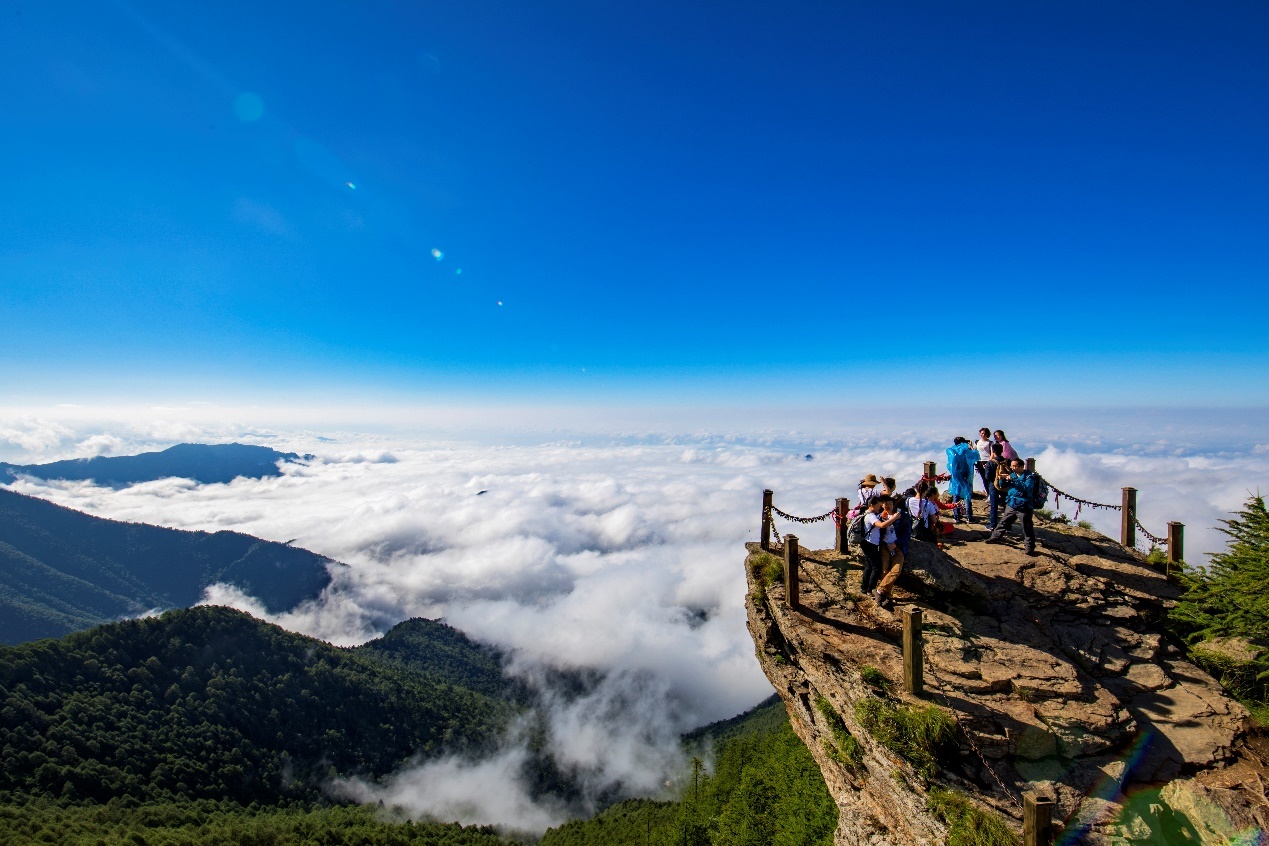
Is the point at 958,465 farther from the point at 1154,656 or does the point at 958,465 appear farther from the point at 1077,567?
the point at 1154,656

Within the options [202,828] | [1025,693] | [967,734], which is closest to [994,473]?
[1025,693]

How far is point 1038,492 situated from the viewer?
47.6ft

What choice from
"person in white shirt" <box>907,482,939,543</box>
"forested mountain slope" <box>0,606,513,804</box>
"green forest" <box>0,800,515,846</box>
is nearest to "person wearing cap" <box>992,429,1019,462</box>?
"person in white shirt" <box>907,482,939,543</box>

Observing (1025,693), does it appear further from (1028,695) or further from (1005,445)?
(1005,445)

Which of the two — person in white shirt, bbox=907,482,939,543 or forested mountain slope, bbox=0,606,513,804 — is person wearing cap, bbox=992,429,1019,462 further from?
forested mountain slope, bbox=0,606,513,804

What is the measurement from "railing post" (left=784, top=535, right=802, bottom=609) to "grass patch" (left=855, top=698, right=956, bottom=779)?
10.9 feet

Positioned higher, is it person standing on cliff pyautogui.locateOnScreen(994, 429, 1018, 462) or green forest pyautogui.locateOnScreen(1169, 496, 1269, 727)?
person standing on cliff pyautogui.locateOnScreen(994, 429, 1018, 462)

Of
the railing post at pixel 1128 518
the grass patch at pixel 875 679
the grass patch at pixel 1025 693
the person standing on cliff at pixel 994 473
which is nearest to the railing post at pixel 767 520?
the grass patch at pixel 875 679

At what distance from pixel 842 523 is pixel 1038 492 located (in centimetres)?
583

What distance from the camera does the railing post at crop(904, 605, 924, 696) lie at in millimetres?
8828

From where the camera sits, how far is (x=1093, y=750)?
866 cm

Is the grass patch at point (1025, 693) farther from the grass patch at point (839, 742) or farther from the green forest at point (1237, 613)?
the green forest at point (1237, 613)

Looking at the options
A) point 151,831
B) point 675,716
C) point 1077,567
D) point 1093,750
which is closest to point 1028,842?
point 1093,750

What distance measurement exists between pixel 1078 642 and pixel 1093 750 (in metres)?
3.97
